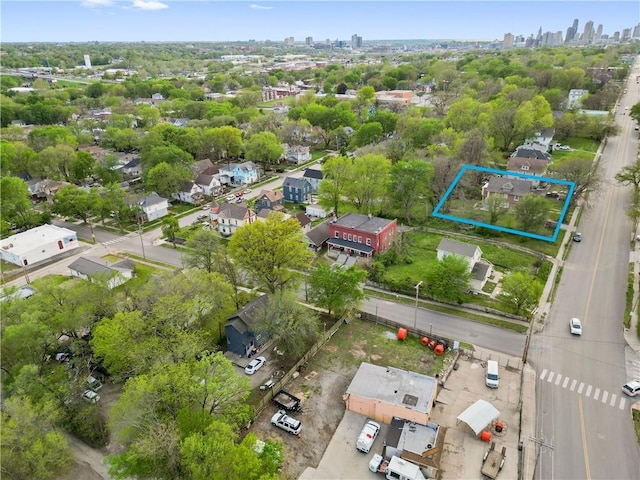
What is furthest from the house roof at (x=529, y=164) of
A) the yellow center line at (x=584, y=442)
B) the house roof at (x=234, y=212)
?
the yellow center line at (x=584, y=442)

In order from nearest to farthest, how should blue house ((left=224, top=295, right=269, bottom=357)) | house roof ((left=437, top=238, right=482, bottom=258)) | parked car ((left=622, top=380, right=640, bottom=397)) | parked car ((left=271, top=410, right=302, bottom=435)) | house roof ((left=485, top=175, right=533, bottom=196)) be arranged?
parked car ((left=271, top=410, right=302, bottom=435)) < parked car ((left=622, top=380, right=640, bottom=397)) < blue house ((left=224, top=295, right=269, bottom=357)) < house roof ((left=437, top=238, right=482, bottom=258)) < house roof ((left=485, top=175, right=533, bottom=196))

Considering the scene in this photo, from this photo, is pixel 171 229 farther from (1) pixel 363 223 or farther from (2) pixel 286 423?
(2) pixel 286 423

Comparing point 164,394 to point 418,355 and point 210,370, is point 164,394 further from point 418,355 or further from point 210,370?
point 418,355

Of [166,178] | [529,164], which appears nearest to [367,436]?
[166,178]

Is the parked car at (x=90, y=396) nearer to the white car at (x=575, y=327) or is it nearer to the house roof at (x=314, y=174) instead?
the white car at (x=575, y=327)

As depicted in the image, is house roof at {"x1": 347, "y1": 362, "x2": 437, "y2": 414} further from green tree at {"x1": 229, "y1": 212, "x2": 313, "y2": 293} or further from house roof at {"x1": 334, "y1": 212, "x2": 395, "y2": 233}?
house roof at {"x1": 334, "y1": 212, "x2": 395, "y2": 233}

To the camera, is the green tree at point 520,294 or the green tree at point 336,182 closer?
the green tree at point 520,294

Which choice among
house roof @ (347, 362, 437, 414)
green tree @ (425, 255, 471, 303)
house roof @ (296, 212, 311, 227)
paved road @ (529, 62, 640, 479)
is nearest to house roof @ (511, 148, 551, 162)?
paved road @ (529, 62, 640, 479)
